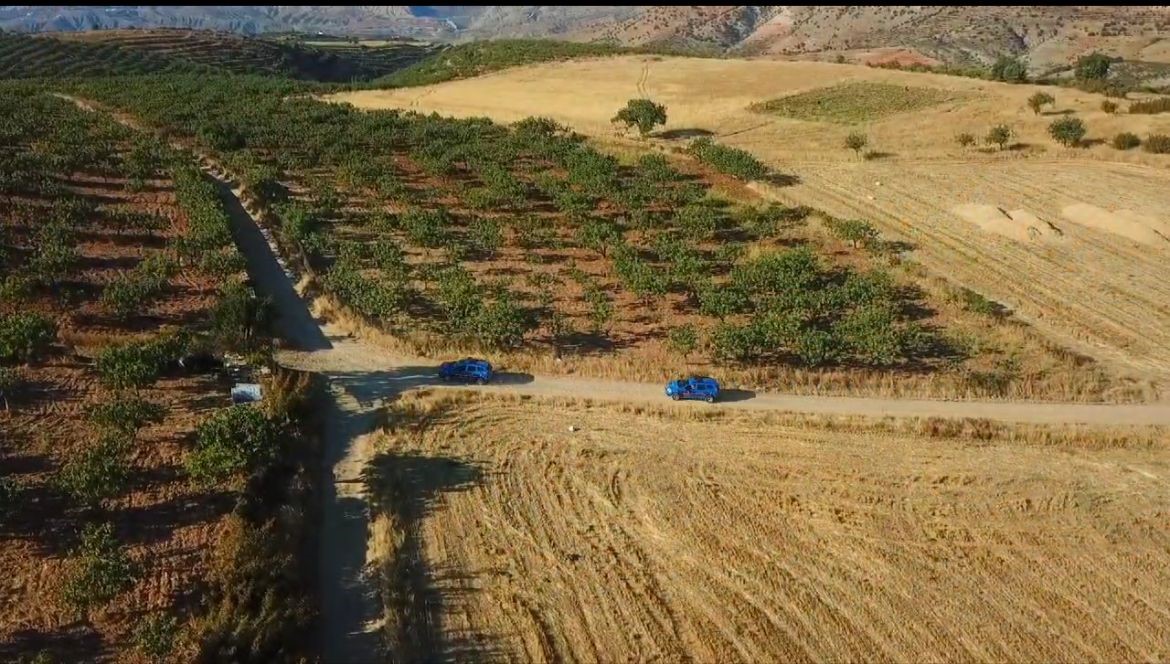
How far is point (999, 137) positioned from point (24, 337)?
78.4 meters

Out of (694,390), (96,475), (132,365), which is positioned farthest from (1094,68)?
(96,475)

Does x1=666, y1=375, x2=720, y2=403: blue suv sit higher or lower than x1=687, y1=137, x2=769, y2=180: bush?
lower

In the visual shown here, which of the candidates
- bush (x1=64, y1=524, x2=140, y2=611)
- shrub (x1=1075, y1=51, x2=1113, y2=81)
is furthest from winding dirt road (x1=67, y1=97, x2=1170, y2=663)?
shrub (x1=1075, y1=51, x2=1113, y2=81)

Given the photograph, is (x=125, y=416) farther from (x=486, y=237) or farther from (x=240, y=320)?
(x=486, y=237)

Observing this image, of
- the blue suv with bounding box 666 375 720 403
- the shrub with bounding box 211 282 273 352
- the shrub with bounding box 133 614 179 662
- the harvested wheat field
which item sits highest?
the shrub with bounding box 211 282 273 352

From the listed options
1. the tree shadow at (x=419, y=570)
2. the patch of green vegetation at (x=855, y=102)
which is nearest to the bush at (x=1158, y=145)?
the patch of green vegetation at (x=855, y=102)

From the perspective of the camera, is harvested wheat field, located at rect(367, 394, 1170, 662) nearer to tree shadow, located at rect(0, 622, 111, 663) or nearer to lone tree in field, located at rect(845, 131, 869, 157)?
tree shadow, located at rect(0, 622, 111, 663)

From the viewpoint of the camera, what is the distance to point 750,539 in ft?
94.6

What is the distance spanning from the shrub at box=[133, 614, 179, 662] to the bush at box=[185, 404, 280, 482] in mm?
7058

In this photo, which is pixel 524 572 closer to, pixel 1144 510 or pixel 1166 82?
pixel 1144 510

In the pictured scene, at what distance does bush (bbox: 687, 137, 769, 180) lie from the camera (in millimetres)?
68438

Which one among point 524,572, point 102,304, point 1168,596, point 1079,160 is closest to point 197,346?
point 102,304

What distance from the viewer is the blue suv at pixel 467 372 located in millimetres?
38312

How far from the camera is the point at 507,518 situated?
2981 cm
